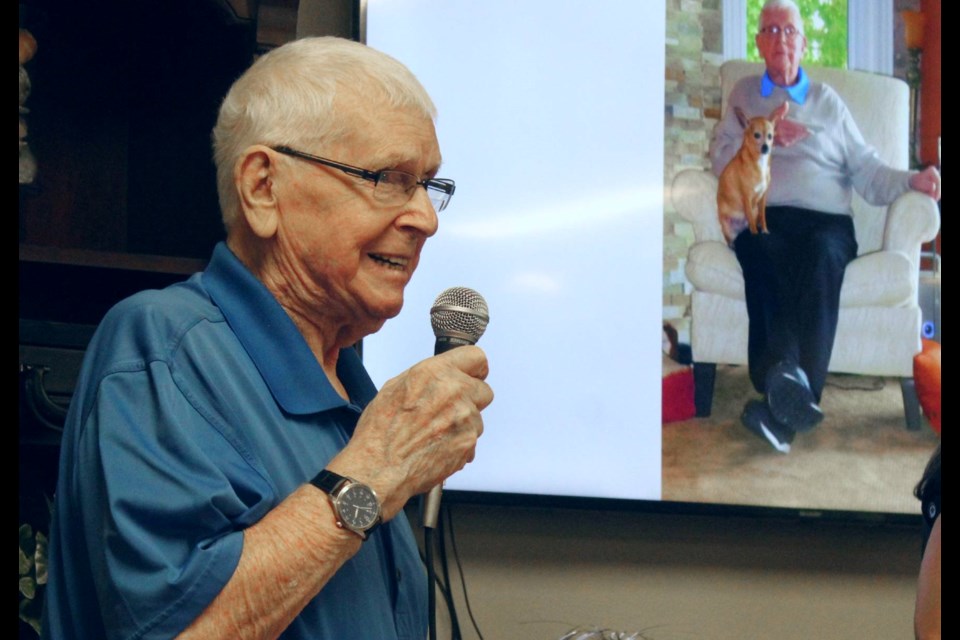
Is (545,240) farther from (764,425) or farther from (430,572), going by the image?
(430,572)

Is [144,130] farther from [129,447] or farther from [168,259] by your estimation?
[129,447]

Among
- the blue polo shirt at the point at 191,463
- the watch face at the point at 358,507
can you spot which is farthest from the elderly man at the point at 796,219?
the watch face at the point at 358,507

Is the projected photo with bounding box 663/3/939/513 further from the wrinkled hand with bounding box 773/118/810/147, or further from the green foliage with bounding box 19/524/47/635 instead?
the green foliage with bounding box 19/524/47/635

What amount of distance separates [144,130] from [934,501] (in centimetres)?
148

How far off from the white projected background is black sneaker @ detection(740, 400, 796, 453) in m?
0.21

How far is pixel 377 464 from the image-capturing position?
3.29ft

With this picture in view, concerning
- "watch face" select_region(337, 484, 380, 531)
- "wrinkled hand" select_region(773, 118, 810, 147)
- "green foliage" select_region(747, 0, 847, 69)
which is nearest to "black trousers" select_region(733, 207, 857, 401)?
"wrinkled hand" select_region(773, 118, 810, 147)

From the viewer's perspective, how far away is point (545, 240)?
198 cm

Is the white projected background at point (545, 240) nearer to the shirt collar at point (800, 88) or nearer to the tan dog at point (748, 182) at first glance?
the tan dog at point (748, 182)

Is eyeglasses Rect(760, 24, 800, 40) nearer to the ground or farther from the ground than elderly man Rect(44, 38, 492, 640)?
farther from the ground

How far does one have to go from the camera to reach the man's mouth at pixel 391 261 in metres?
1.20

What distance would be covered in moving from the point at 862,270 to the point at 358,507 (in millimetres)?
1481

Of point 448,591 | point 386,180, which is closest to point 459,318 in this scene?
point 386,180

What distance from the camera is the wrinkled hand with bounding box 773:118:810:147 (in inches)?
82.4
